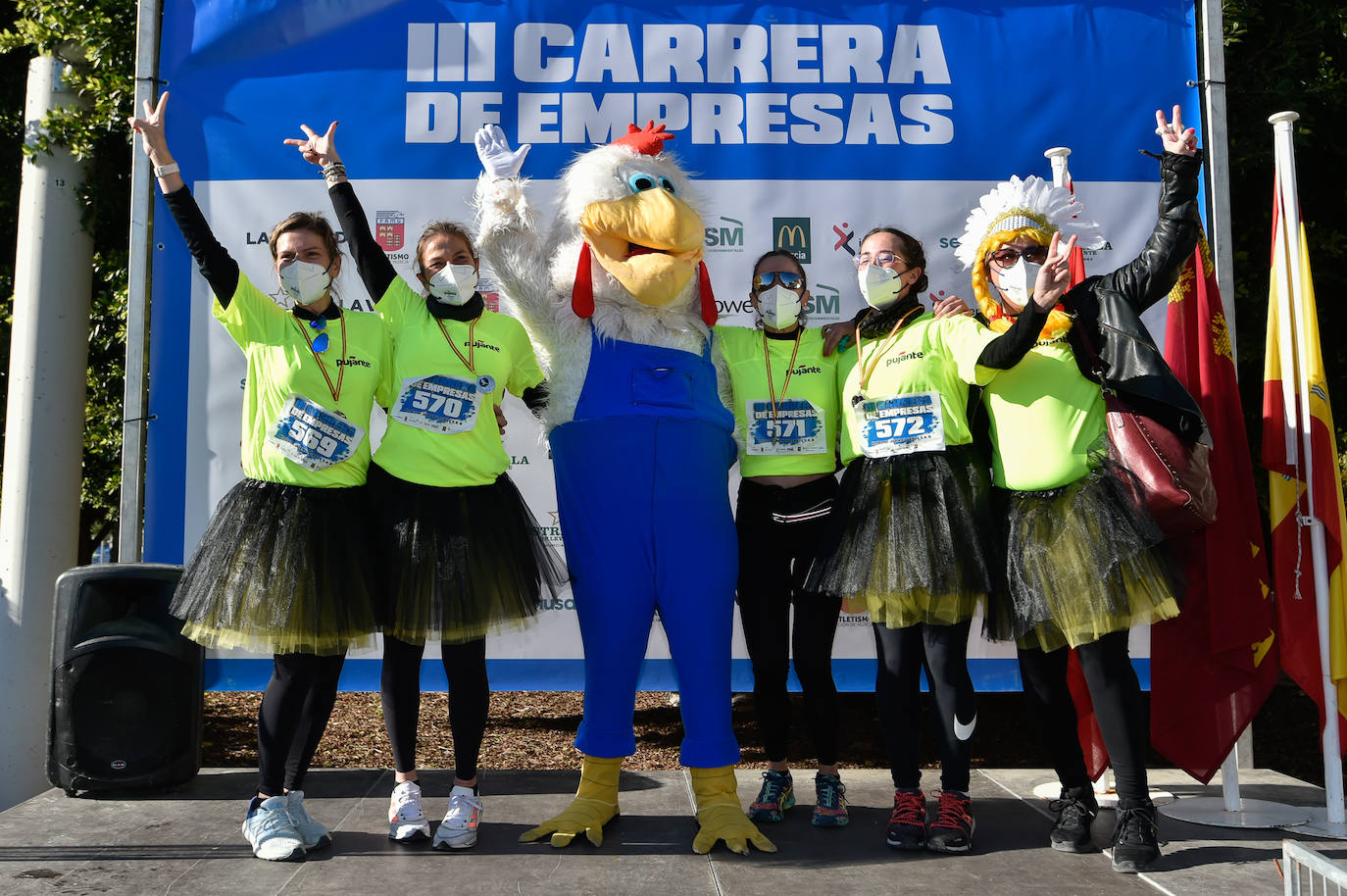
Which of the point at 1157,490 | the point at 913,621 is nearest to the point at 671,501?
the point at 913,621

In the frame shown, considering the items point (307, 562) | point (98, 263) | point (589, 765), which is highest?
point (98, 263)

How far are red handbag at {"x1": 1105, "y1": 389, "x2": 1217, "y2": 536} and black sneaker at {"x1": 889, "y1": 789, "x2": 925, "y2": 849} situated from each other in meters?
1.02

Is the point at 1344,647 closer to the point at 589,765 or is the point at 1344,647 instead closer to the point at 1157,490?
the point at 1157,490

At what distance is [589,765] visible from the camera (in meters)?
2.99

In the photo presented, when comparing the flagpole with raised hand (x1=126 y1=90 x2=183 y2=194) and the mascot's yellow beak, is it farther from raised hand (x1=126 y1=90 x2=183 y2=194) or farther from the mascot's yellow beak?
raised hand (x1=126 y1=90 x2=183 y2=194)

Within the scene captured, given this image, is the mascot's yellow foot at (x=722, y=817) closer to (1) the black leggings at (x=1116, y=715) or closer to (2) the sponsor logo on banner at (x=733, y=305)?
(1) the black leggings at (x=1116, y=715)

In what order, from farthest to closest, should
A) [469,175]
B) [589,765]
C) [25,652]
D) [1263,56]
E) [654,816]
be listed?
[1263,56]
[25,652]
[469,175]
[654,816]
[589,765]

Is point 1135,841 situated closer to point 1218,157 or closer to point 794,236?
point 794,236

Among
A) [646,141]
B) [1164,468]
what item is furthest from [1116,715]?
[646,141]

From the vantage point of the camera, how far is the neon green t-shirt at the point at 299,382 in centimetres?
285

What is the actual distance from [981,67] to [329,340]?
2919mm

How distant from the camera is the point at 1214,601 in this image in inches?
130

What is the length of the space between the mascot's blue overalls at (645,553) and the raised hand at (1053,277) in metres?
0.98

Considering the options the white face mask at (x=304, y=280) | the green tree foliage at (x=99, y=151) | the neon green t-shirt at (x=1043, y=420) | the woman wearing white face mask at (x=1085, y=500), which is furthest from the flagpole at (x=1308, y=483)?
the green tree foliage at (x=99, y=151)
